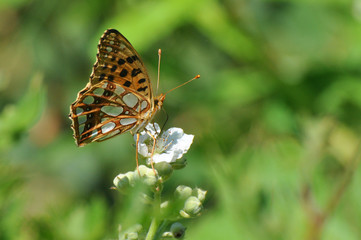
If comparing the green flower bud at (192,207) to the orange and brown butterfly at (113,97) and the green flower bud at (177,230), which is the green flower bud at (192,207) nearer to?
the green flower bud at (177,230)

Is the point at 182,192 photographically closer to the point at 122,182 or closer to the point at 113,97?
the point at 122,182

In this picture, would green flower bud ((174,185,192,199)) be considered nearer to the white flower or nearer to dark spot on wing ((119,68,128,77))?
the white flower

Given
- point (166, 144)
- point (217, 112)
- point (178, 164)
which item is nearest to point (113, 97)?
point (166, 144)

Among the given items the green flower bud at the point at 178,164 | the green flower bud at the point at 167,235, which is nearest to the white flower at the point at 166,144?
the green flower bud at the point at 178,164

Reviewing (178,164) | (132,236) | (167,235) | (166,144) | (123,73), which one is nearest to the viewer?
(132,236)

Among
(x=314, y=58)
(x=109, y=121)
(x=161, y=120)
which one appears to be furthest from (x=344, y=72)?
(x=109, y=121)

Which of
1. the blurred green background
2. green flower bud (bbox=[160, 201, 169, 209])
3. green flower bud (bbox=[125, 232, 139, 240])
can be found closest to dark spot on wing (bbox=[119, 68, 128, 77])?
the blurred green background
